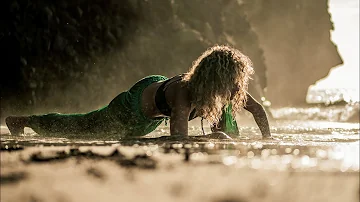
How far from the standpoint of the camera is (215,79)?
16.4ft

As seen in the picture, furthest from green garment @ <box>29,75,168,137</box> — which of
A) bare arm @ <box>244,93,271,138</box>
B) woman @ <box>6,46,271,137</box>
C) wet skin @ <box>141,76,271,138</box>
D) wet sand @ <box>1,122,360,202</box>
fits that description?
wet sand @ <box>1,122,360,202</box>

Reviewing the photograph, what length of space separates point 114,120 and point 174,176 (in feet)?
12.9

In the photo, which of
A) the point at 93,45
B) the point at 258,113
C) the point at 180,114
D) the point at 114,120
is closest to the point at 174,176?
the point at 180,114

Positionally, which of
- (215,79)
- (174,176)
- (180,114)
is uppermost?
(215,79)

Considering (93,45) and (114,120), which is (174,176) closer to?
(114,120)

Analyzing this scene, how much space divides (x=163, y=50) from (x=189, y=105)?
14.8 meters

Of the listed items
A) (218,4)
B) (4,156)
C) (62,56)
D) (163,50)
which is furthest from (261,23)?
(4,156)

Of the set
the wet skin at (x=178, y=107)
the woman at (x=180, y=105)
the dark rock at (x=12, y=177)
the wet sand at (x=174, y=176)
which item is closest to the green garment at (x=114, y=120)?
the woman at (x=180, y=105)

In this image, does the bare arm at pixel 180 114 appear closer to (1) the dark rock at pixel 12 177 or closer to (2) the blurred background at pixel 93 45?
(1) the dark rock at pixel 12 177

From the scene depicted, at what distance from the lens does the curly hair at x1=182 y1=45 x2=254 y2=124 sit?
4980mm

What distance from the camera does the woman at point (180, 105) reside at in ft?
16.5

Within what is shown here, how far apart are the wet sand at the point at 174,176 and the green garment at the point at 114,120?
96.2 inches

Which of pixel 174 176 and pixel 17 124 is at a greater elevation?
pixel 17 124

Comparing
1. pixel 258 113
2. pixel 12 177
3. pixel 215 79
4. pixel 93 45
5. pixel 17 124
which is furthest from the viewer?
pixel 93 45
